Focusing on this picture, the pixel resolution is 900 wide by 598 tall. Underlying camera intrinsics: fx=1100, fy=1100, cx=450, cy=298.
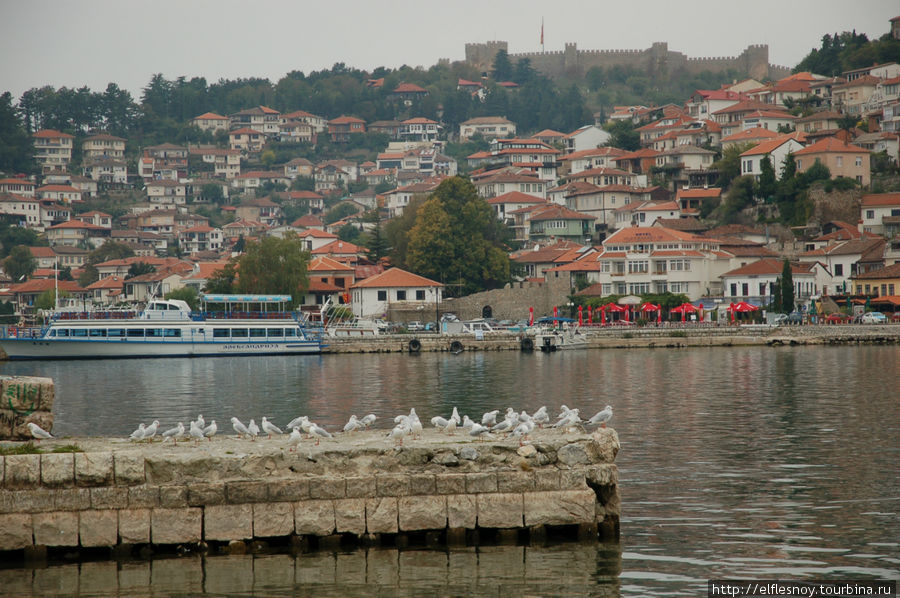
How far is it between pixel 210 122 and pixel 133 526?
156 metres

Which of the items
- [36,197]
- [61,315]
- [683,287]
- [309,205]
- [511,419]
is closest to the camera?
[511,419]

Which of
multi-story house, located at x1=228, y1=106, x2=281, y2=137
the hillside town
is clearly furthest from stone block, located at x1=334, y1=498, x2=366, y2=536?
multi-story house, located at x1=228, y1=106, x2=281, y2=137

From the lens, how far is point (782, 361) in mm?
44938

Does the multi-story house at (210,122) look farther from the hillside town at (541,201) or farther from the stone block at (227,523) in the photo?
the stone block at (227,523)

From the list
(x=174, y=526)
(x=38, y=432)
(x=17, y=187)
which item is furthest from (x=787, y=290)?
(x=17, y=187)

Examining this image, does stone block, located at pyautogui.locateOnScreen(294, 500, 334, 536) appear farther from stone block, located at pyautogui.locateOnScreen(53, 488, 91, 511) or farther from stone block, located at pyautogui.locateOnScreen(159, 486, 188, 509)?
stone block, located at pyautogui.locateOnScreen(53, 488, 91, 511)

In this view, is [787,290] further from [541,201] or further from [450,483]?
[450,483]

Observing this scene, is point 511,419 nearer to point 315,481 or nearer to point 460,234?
point 315,481

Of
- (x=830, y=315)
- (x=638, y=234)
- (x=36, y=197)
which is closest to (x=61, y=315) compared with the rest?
(x=638, y=234)

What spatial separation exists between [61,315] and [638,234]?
1338 inches

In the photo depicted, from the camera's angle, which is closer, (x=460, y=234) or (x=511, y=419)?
(x=511, y=419)

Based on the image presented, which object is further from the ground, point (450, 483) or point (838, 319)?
point (838, 319)

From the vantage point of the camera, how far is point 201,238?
120 meters

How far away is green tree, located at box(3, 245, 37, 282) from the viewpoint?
95438mm
